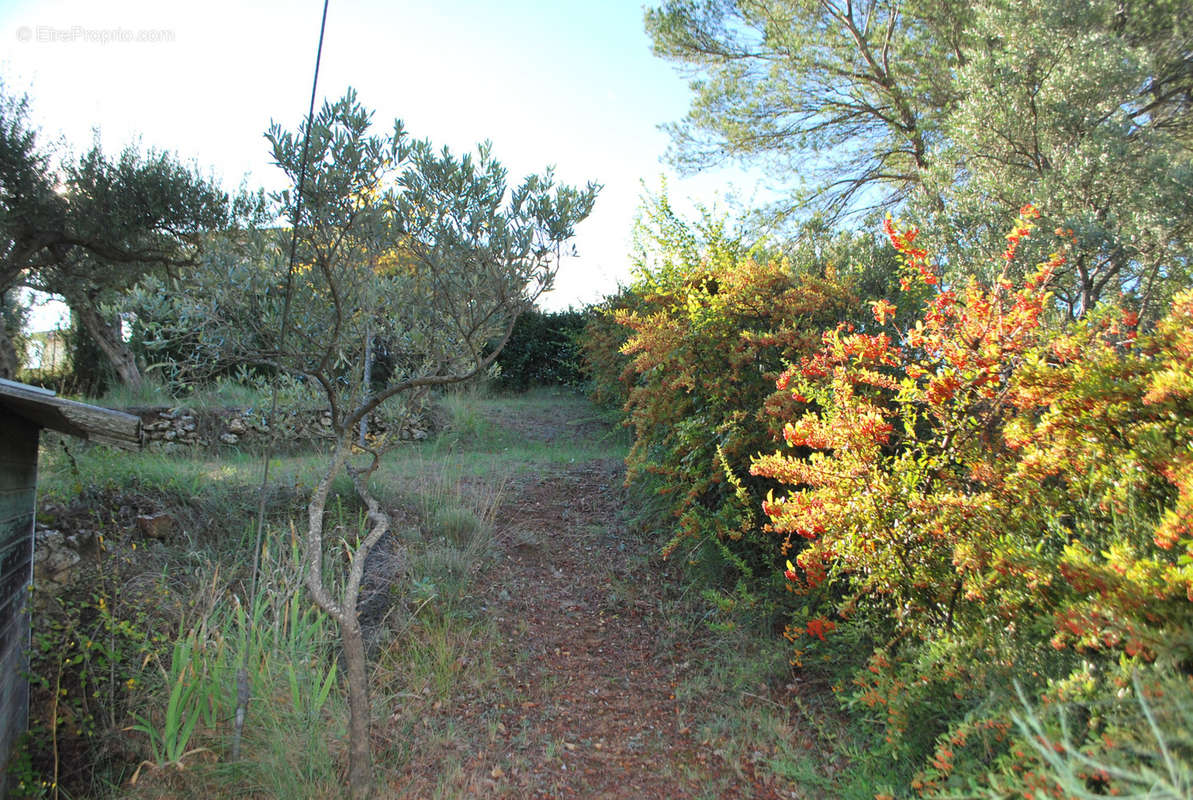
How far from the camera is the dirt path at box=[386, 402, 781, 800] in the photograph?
3.45 m

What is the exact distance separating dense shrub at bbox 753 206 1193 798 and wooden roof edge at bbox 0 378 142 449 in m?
3.25

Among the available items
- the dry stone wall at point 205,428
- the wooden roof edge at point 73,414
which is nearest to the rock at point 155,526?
the wooden roof edge at point 73,414

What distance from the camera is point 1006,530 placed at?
312 cm

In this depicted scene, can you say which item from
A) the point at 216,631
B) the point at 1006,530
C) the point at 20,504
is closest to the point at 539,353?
the point at 216,631

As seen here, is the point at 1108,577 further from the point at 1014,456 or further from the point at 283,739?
the point at 283,739

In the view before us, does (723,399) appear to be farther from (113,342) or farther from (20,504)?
(113,342)

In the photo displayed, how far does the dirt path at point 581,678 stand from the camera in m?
3.45

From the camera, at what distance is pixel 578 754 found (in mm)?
3682

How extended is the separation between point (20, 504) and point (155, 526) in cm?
171

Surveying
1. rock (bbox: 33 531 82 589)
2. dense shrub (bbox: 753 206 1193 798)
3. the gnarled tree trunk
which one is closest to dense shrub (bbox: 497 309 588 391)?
the gnarled tree trunk

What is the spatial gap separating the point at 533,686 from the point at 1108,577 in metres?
3.11

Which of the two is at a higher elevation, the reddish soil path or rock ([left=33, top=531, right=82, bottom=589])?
rock ([left=33, top=531, right=82, bottom=589])

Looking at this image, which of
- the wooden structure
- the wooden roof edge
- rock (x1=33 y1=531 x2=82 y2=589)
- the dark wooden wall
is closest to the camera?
the wooden roof edge

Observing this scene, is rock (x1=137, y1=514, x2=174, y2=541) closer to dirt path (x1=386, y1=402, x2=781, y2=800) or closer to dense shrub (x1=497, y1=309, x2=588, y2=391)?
dirt path (x1=386, y1=402, x2=781, y2=800)
